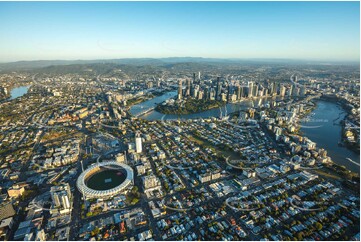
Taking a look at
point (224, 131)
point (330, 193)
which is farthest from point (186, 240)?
point (224, 131)

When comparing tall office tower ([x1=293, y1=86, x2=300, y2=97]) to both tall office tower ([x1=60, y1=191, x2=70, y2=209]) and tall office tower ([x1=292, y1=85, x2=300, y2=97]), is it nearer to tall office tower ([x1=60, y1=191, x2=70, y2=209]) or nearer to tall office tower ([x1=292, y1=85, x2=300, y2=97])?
tall office tower ([x1=292, y1=85, x2=300, y2=97])

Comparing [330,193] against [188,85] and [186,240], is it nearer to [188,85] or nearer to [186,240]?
[186,240]

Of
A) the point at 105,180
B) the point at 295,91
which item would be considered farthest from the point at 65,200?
the point at 295,91

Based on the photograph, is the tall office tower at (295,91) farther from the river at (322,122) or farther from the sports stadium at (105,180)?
the sports stadium at (105,180)

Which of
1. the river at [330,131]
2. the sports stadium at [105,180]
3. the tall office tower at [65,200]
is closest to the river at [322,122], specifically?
the river at [330,131]

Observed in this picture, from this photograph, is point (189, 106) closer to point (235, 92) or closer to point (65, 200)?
point (235, 92)
